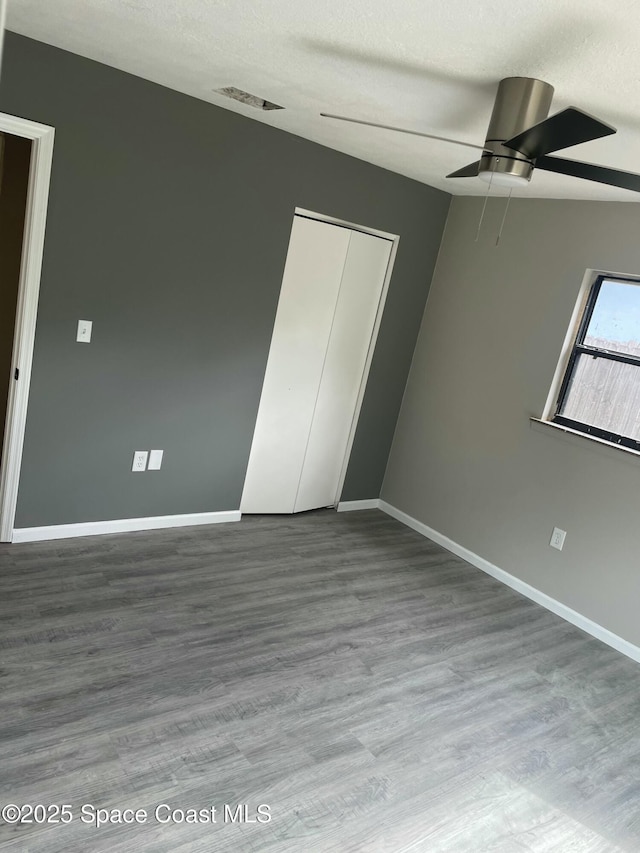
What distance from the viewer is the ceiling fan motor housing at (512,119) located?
2018 mm

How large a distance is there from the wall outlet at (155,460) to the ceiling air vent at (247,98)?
1.94m

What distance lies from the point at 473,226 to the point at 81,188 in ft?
8.57

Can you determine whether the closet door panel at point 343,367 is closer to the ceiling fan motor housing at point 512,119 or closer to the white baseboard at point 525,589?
the white baseboard at point 525,589

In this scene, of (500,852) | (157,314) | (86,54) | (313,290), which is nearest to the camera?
(500,852)

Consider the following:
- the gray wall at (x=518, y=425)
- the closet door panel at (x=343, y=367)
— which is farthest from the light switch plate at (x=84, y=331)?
the gray wall at (x=518, y=425)

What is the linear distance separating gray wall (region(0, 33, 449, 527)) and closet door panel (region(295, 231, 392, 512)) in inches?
10.1

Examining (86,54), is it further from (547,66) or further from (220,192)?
(547,66)

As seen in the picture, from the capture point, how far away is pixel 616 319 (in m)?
3.71

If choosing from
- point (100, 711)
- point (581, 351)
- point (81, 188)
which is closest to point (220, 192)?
point (81, 188)

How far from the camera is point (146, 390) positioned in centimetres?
359

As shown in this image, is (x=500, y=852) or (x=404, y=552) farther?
(x=404, y=552)

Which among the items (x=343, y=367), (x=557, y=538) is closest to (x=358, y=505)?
(x=343, y=367)

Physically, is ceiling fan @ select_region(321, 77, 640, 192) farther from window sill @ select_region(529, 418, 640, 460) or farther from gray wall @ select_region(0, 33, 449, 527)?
window sill @ select_region(529, 418, 640, 460)

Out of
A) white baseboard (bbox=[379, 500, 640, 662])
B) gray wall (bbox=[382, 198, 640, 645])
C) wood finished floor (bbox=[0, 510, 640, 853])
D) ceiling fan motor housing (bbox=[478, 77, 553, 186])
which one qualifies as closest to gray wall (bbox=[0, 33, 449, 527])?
wood finished floor (bbox=[0, 510, 640, 853])
